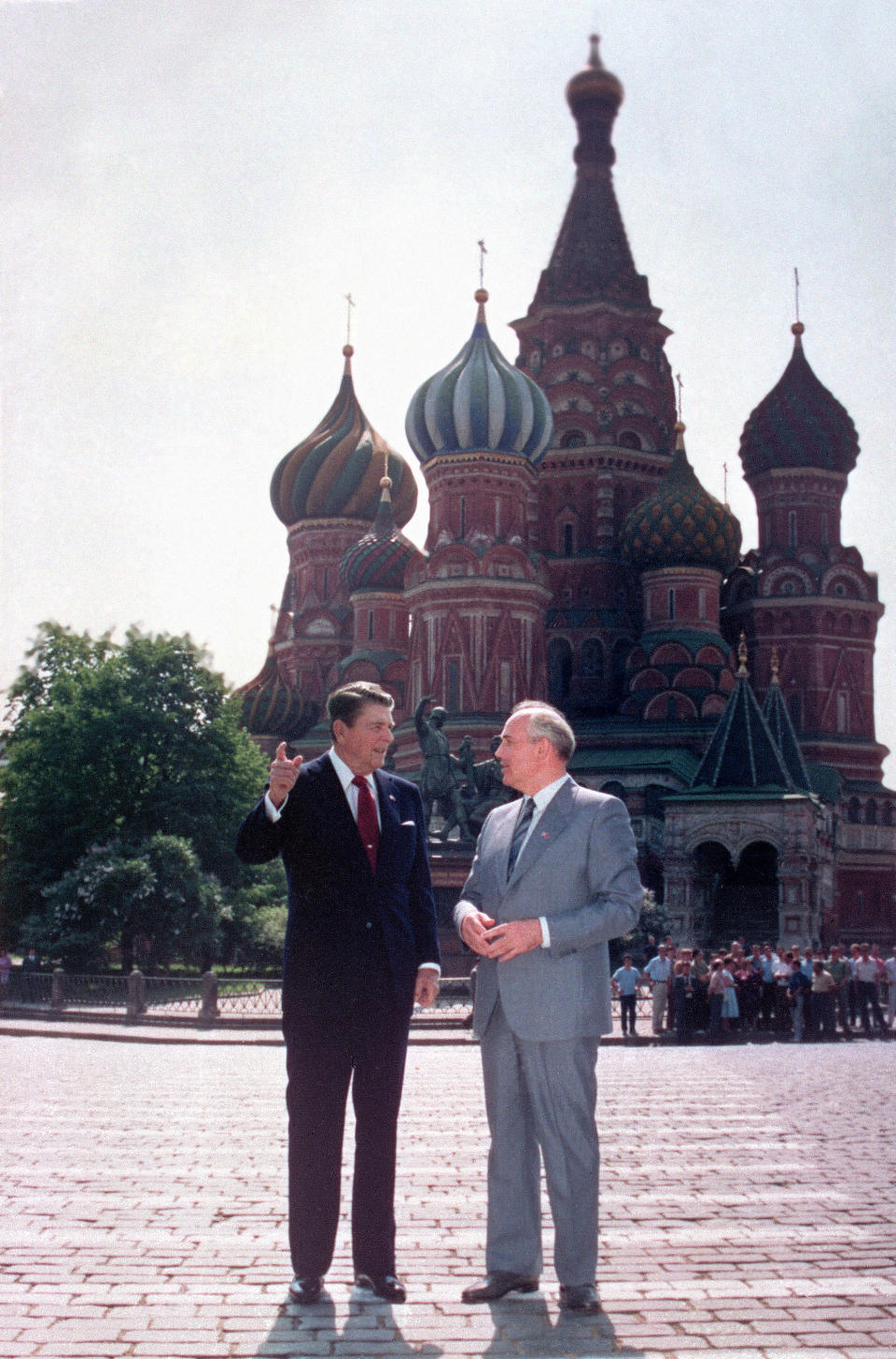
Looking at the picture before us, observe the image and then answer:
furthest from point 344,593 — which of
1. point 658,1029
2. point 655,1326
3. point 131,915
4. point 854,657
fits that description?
point 655,1326

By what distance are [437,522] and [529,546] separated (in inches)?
183

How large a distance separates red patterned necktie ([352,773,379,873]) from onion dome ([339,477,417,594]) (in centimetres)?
5401

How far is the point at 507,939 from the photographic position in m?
5.72

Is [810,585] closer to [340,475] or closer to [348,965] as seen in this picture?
[340,475]

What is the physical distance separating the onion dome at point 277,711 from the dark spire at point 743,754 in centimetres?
2118

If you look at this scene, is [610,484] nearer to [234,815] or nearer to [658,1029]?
[234,815]

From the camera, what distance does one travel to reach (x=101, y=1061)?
56.8 ft

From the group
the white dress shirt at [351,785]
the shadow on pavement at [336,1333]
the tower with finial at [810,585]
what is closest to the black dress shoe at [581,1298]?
the shadow on pavement at [336,1333]

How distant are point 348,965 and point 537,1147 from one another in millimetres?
947

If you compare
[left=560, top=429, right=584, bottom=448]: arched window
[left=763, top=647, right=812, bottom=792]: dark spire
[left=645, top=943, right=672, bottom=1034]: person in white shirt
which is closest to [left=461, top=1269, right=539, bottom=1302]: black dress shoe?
[left=645, top=943, right=672, bottom=1034]: person in white shirt

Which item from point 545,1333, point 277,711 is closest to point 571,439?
point 277,711

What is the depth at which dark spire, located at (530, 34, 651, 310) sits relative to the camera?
6181cm

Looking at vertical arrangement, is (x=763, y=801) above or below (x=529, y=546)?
below

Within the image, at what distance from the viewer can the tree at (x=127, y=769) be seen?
121ft
